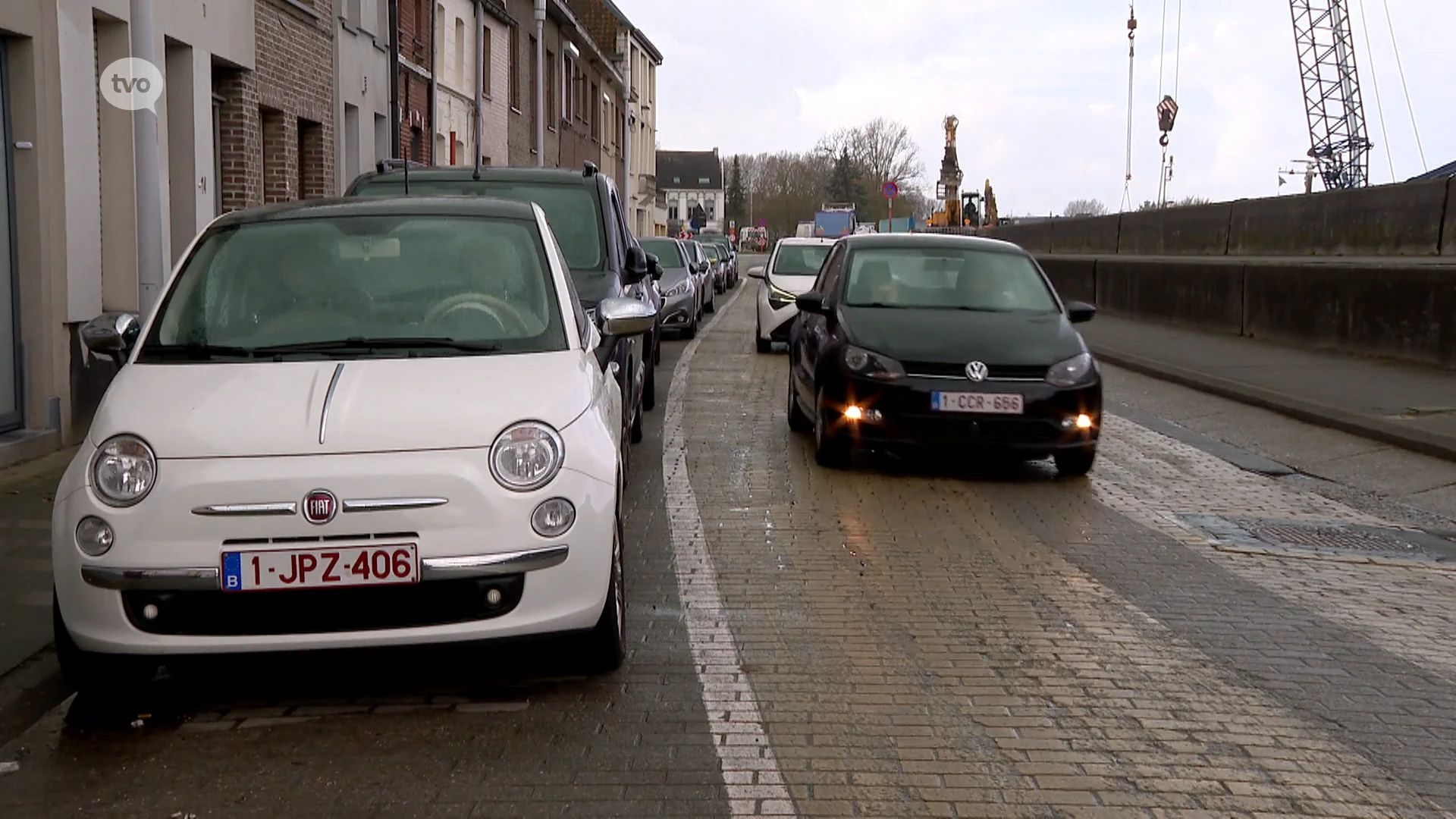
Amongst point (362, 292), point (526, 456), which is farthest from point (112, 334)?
point (526, 456)

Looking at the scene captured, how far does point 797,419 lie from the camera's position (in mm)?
11383

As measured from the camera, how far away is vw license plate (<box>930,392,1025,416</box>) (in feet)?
29.2

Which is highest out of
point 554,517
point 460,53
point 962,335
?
point 460,53

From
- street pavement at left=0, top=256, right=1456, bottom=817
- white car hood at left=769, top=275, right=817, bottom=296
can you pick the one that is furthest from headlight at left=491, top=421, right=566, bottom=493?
white car hood at left=769, top=275, right=817, bottom=296

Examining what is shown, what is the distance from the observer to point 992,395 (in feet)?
29.2

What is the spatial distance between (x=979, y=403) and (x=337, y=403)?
508 centimetres

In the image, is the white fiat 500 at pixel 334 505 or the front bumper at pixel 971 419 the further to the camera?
the front bumper at pixel 971 419

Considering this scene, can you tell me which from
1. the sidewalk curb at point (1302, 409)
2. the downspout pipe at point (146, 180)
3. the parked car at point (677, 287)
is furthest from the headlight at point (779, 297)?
the downspout pipe at point (146, 180)

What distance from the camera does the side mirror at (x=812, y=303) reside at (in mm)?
10188

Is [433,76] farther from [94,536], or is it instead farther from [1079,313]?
[94,536]

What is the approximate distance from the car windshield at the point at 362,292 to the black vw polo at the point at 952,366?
146 inches

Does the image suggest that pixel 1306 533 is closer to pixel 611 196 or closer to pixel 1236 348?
pixel 611 196

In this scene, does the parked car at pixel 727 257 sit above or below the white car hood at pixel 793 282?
above

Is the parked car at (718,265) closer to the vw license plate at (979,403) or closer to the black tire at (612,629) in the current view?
the vw license plate at (979,403)
